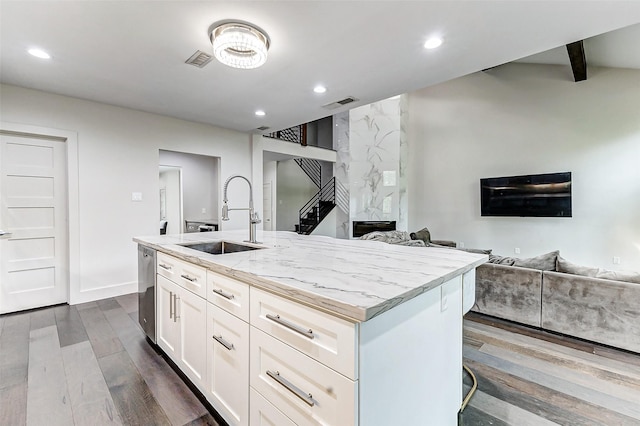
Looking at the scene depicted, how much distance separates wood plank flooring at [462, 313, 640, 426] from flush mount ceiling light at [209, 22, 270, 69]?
2.77 metres

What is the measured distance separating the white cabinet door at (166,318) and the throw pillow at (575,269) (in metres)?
3.25

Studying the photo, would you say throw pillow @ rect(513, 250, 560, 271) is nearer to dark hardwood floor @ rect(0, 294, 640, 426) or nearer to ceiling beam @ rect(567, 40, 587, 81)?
dark hardwood floor @ rect(0, 294, 640, 426)

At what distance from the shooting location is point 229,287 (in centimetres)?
139

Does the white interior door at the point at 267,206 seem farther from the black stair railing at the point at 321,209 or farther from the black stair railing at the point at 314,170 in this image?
the black stair railing at the point at 314,170

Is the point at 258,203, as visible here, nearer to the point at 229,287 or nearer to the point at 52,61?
the point at 52,61

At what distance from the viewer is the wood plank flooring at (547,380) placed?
165 cm

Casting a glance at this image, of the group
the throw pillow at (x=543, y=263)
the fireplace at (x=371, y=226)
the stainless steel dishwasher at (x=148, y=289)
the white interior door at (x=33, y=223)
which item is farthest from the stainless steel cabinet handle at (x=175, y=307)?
the fireplace at (x=371, y=226)

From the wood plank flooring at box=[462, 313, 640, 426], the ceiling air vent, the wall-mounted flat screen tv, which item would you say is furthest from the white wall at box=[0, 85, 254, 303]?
the wall-mounted flat screen tv

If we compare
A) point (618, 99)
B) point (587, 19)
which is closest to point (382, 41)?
point (587, 19)

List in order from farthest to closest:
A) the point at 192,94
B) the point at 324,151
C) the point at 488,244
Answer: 1. the point at 324,151
2. the point at 488,244
3. the point at 192,94

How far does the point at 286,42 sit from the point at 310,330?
7.30ft

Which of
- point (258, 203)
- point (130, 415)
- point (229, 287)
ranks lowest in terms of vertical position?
point (130, 415)

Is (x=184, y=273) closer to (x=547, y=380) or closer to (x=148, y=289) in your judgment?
(x=148, y=289)

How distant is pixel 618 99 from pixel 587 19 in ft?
12.5
